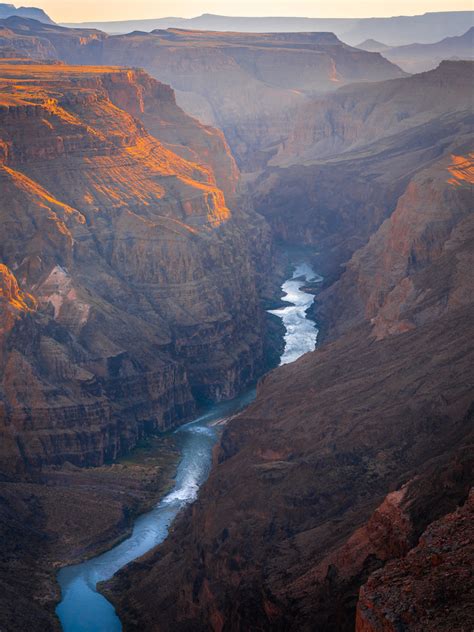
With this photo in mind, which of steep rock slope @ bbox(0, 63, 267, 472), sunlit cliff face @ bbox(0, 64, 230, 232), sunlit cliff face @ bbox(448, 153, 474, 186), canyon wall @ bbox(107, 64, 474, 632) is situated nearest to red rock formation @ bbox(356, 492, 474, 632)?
canyon wall @ bbox(107, 64, 474, 632)

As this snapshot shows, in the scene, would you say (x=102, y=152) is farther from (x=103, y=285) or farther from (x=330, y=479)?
(x=330, y=479)

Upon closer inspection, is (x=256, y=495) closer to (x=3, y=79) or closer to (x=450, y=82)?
(x=3, y=79)

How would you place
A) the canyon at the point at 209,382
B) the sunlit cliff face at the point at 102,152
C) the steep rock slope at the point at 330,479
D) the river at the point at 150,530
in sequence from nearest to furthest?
1. the steep rock slope at the point at 330,479
2. the canyon at the point at 209,382
3. the river at the point at 150,530
4. the sunlit cliff face at the point at 102,152

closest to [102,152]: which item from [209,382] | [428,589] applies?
[209,382]

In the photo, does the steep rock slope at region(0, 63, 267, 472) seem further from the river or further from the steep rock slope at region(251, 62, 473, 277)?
the steep rock slope at region(251, 62, 473, 277)

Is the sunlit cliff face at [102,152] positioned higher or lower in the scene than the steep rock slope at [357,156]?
higher

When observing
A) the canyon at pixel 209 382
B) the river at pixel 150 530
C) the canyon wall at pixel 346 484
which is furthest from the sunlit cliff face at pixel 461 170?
the river at pixel 150 530

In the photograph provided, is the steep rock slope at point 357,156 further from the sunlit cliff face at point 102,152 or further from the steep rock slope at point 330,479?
the steep rock slope at point 330,479
